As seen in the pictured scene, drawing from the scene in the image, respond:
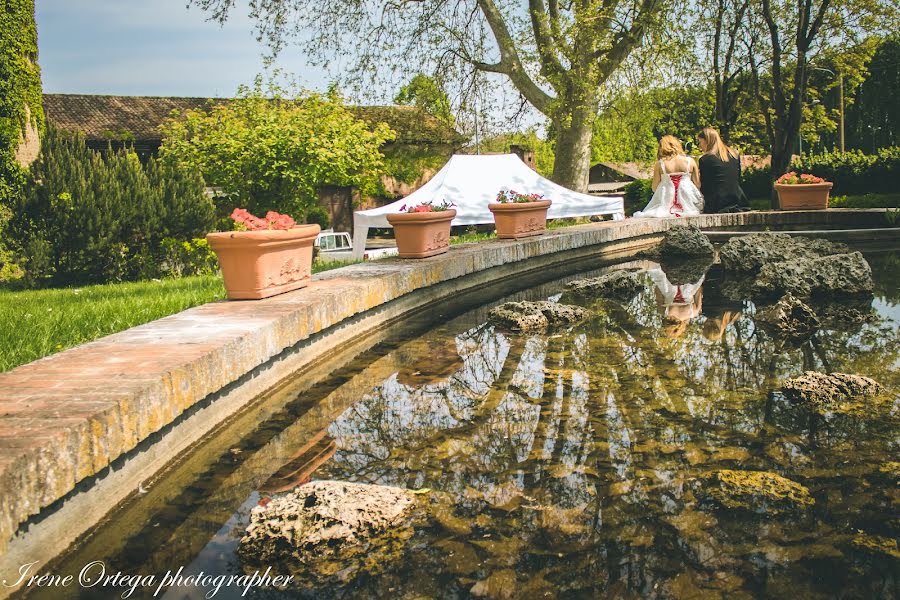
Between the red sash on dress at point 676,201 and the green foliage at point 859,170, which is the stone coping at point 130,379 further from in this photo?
the green foliage at point 859,170

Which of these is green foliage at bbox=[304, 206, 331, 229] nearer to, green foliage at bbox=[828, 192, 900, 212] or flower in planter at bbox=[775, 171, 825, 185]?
green foliage at bbox=[828, 192, 900, 212]

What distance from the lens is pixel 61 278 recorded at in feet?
38.9

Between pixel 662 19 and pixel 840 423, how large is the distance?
13.8 m

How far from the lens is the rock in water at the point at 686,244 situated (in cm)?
1035

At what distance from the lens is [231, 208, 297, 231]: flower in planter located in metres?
5.43

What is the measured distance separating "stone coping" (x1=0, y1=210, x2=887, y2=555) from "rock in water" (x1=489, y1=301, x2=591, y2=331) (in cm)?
97

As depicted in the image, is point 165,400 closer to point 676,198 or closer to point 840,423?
point 840,423

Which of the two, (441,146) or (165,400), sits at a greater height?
(441,146)

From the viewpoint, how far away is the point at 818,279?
21.7 feet

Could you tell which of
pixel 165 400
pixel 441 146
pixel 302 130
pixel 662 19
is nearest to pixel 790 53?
pixel 662 19

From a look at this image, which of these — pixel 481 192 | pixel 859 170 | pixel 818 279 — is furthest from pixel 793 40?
pixel 818 279

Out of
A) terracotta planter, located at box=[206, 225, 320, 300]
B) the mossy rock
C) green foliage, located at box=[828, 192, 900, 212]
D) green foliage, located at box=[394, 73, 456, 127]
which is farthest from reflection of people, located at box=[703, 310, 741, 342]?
green foliage, located at box=[828, 192, 900, 212]

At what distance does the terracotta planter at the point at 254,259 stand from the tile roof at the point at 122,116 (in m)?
21.3

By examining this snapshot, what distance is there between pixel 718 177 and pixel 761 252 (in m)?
7.27
